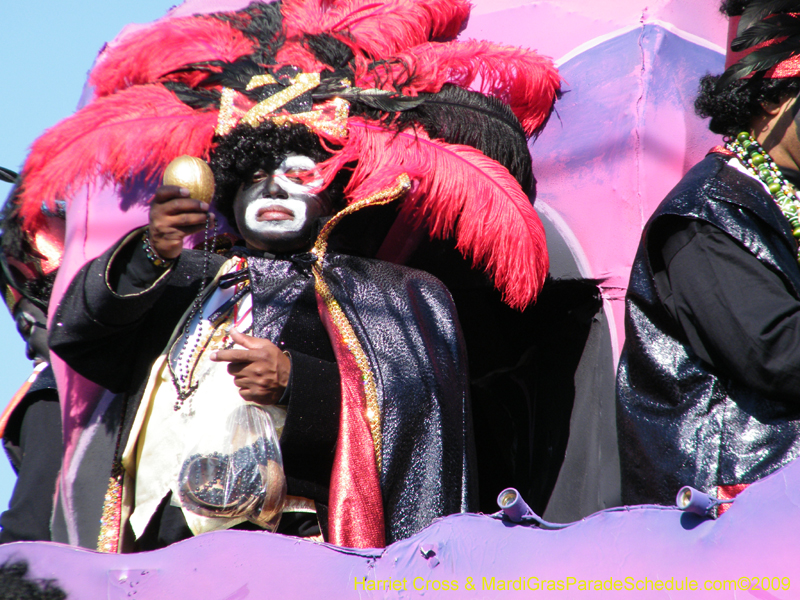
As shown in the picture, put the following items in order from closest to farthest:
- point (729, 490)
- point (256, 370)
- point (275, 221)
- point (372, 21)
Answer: point (729, 490) < point (256, 370) < point (275, 221) < point (372, 21)

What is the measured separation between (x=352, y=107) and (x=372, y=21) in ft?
1.18

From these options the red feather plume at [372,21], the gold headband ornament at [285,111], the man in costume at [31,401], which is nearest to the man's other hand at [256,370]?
the gold headband ornament at [285,111]

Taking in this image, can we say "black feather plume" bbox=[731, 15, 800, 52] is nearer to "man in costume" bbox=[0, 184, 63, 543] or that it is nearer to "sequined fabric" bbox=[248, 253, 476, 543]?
"sequined fabric" bbox=[248, 253, 476, 543]

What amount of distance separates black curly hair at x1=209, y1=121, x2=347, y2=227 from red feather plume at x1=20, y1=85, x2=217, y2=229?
3.3 inches

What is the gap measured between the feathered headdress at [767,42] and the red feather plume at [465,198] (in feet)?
1.97

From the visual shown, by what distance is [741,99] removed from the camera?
2.28 meters

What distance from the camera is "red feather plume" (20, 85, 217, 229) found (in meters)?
2.56

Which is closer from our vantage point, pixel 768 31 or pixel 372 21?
pixel 768 31

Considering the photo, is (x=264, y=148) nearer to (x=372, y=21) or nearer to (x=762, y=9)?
(x=372, y=21)

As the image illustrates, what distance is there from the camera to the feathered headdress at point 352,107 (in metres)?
2.59

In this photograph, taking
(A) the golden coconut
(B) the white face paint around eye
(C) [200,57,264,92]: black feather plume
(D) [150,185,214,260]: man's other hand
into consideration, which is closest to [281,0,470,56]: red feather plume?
(C) [200,57,264,92]: black feather plume

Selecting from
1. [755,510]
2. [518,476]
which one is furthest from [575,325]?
[755,510]

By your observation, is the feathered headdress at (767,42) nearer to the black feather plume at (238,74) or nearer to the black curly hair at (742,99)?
the black curly hair at (742,99)

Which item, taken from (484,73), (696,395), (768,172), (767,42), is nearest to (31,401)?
(484,73)
